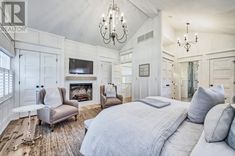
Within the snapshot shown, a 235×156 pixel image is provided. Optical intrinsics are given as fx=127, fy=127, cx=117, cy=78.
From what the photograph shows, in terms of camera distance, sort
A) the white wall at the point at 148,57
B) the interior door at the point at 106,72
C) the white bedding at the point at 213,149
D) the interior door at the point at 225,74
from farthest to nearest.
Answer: the interior door at the point at 106,72, the white wall at the point at 148,57, the interior door at the point at 225,74, the white bedding at the point at 213,149

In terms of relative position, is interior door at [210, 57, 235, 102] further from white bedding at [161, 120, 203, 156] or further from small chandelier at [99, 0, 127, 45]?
white bedding at [161, 120, 203, 156]

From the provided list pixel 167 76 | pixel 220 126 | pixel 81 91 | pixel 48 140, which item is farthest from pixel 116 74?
pixel 220 126

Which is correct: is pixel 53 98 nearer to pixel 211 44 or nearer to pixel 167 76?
pixel 167 76

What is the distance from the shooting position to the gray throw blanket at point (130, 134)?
3.54 ft

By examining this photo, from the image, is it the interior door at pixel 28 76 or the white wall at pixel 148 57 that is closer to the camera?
the interior door at pixel 28 76

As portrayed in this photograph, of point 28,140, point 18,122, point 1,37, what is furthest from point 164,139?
point 18,122

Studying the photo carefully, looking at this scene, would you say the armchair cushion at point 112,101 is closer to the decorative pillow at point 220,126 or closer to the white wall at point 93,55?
the white wall at point 93,55

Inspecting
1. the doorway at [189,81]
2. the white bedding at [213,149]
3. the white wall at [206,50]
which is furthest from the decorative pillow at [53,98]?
the doorway at [189,81]

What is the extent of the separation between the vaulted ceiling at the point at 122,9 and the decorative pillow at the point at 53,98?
7.41 ft

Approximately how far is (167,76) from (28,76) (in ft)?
16.3

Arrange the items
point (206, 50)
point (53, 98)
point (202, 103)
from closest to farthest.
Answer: point (202, 103), point (53, 98), point (206, 50)

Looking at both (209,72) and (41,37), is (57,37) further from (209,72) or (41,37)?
(209,72)

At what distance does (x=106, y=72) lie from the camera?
6.31 metres

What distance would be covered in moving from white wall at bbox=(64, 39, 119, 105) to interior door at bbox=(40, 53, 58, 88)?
44 centimetres
